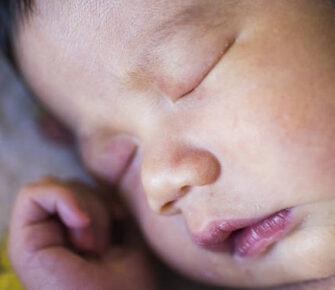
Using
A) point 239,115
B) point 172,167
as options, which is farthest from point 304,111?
point 172,167

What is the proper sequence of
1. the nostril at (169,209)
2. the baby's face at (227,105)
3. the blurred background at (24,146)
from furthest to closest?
the blurred background at (24,146), the nostril at (169,209), the baby's face at (227,105)

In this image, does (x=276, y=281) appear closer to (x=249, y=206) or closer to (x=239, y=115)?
(x=249, y=206)

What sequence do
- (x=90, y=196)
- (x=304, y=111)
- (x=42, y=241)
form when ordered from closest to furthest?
(x=304, y=111) → (x=42, y=241) → (x=90, y=196)

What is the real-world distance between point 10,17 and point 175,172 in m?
0.46

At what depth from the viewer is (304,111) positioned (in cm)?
73

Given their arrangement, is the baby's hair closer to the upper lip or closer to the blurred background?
the blurred background

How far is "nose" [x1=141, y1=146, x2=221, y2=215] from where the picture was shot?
0.77 m

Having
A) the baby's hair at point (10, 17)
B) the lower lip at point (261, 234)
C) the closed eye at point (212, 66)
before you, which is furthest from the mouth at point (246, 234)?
the baby's hair at point (10, 17)

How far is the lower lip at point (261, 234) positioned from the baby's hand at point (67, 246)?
0.92 ft

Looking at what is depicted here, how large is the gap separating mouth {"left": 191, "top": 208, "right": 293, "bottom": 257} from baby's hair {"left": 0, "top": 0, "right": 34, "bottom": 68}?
0.51 metres

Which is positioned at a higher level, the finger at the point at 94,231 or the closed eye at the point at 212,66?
the closed eye at the point at 212,66

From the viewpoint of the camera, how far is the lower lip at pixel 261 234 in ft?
2.57

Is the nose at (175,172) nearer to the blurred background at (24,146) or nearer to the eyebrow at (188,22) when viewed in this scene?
the eyebrow at (188,22)

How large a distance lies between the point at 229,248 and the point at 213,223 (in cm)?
12
